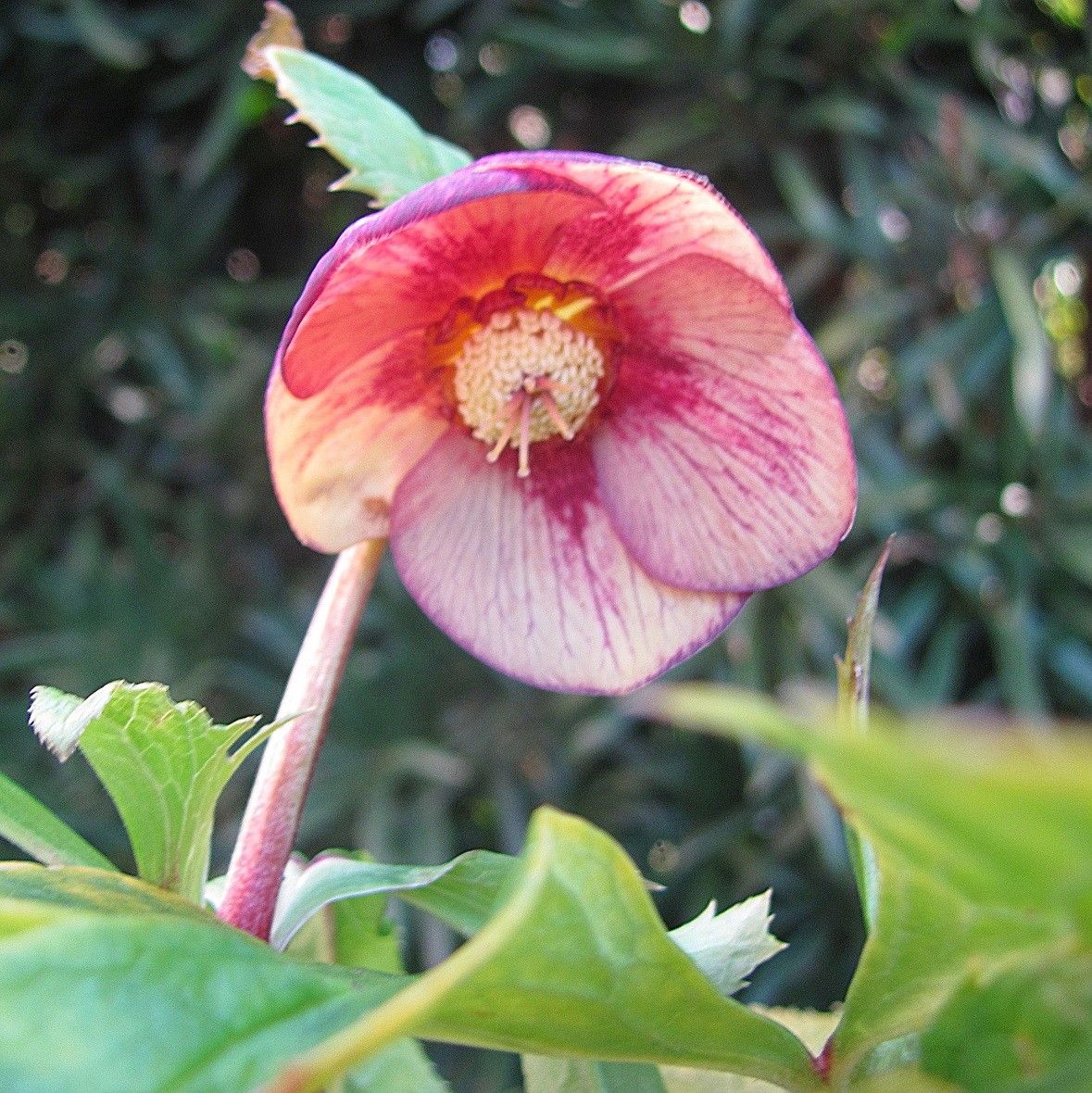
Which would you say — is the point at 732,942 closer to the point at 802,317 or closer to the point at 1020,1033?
the point at 1020,1033

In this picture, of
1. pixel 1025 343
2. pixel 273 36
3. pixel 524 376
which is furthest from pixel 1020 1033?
pixel 1025 343

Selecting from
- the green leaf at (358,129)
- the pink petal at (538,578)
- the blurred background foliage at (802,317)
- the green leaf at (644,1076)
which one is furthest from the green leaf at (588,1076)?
the blurred background foliage at (802,317)

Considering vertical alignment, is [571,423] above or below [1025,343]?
above

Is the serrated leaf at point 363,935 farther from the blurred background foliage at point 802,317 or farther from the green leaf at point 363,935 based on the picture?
the blurred background foliage at point 802,317

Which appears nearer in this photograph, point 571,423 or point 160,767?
point 160,767

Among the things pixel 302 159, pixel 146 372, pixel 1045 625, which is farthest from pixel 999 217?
pixel 146 372

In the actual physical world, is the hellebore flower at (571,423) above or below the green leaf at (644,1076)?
above
